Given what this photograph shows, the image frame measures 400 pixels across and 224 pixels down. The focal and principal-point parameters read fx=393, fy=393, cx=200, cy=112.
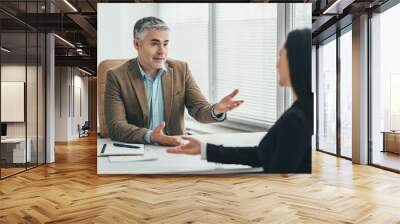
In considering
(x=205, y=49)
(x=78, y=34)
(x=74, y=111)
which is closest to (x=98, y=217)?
(x=205, y=49)

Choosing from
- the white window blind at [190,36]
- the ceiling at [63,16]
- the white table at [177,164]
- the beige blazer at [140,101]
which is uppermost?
the ceiling at [63,16]

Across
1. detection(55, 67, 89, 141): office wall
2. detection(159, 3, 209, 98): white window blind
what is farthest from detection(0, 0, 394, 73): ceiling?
detection(55, 67, 89, 141): office wall

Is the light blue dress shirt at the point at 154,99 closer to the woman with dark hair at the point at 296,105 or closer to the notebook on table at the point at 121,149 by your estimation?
the notebook on table at the point at 121,149

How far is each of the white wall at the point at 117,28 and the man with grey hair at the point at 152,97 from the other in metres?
0.11

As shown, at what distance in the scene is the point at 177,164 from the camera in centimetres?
614

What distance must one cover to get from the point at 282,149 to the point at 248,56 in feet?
7.18

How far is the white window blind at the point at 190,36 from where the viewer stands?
6160 millimetres

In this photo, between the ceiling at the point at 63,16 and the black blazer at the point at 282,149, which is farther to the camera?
the ceiling at the point at 63,16

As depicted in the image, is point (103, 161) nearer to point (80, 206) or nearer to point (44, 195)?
point (44, 195)

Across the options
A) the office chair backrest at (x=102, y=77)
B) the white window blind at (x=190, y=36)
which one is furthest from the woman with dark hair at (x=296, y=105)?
the office chair backrest at (x=102, y=77)

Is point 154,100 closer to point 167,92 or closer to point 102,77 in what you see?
point 167,92

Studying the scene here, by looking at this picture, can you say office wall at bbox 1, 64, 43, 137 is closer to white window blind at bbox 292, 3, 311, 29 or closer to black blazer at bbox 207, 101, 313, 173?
black blazer at bbox 207, 101, 313, 173

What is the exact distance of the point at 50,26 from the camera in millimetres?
8078

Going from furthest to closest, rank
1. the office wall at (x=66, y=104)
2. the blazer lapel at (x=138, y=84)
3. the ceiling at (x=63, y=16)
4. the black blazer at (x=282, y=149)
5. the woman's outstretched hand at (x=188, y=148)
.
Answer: the office wall at (x=66, y=104), the ceiling at (x=63, y=16), the blazer lapel at (x=138, y=84), the woman's outstretched hand at (x=188, y=148), the black blazer at (x=282, y=149)
